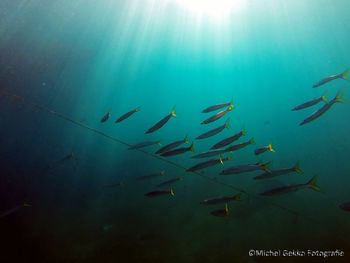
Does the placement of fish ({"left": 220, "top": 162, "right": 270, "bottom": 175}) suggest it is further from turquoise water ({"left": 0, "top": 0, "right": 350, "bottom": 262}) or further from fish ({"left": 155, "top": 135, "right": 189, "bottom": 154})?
turquoise water ({"left": 0, "top": 0, "right": 350, "bottom": 262})

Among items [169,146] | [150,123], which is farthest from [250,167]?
[150,123]

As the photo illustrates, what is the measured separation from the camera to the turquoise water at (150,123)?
1073 centimetres

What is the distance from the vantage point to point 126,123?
717 inches

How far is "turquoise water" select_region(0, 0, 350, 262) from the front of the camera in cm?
1073

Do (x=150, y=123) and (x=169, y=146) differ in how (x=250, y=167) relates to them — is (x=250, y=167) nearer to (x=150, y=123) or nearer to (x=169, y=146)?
(x=169, y=146)

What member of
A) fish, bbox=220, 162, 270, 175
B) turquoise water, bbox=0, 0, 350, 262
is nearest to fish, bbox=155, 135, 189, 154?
fish, bbox=220, 162, 270, 175

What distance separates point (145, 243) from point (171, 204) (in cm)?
281

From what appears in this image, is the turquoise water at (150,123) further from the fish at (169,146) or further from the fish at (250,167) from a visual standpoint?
the fish at (250,167)

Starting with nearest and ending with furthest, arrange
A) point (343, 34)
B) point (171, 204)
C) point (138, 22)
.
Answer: point (171, 204)
point (138, 22)
point (343, 34)

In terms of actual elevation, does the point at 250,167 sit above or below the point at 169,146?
below

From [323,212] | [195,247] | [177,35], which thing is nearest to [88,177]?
[195,247]

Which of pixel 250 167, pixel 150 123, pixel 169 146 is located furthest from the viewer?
pixel 150 123

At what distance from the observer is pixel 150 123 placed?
19.1 meters

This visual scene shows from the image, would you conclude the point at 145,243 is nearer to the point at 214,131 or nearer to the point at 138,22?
the point at 214,131
